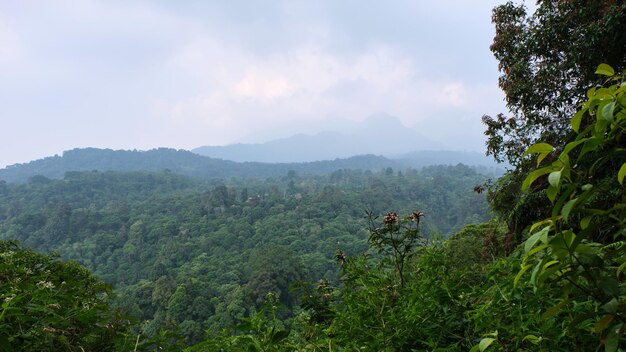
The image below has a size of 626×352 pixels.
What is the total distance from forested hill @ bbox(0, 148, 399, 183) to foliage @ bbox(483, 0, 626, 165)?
Answer: 128346 mm

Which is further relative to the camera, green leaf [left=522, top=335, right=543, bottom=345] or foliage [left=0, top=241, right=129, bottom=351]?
foliage [left=0, top=241, right=129, bottom=351]

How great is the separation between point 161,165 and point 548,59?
156754 mm

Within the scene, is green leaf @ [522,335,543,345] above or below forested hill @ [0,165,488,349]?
above

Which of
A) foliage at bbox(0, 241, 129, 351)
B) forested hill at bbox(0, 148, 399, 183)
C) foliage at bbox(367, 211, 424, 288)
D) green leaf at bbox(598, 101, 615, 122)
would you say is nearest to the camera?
green leaf at bbox(598, 101, 615, 122)

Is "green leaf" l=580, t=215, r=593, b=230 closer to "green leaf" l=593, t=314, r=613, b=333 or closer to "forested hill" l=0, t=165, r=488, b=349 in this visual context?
"green leaf" l=593, t=314, r=613, b=333

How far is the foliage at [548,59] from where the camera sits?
16.4 feet

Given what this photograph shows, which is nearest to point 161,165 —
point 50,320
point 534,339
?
point 50,320

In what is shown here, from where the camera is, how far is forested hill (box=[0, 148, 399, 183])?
139 meters

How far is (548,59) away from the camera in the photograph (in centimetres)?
590

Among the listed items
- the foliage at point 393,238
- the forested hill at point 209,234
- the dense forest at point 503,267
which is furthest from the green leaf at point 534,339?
the forested hill at point 209,234

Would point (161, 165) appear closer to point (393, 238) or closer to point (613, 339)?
point (393, 238)

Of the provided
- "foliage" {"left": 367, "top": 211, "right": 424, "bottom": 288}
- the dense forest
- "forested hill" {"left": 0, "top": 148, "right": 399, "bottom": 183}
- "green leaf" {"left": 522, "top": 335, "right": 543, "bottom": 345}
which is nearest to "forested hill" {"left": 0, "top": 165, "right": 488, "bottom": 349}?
the dense forest

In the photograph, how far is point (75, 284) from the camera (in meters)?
1.33

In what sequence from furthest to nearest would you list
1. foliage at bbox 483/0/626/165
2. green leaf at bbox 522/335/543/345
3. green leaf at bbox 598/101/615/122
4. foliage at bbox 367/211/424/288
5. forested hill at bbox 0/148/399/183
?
forested hill at bbox 0/148/399/183 → foliage at bbox 483/0/626/165 → foliage at bbox 367/211/424/288 → green leaf at bbox 522/335/543/345 → green leaf at bbox 598/101/615/122
